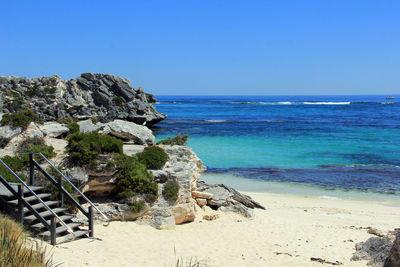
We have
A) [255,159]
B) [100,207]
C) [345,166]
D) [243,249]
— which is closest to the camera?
[243,249]

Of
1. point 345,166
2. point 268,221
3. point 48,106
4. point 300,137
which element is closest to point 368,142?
point 300,137

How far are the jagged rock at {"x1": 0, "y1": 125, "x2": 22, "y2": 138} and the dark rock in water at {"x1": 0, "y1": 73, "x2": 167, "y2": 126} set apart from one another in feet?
94.1

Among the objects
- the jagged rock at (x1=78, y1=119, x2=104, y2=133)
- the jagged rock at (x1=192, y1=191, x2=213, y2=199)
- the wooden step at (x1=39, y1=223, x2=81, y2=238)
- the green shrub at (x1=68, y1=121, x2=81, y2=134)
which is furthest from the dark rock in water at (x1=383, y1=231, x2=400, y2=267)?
the jagged rock at (x1=78, y1=119, x2=104, y2=133)

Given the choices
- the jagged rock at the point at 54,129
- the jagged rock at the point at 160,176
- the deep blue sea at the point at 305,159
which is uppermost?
the jagged rock at the point at 54,129

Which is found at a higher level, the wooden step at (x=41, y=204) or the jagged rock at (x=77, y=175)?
the jagged rock at (x=77, y=175)

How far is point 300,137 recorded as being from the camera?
48.2m

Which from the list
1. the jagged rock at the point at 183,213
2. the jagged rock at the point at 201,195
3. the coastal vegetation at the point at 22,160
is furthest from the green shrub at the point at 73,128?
the jagged rock at the point at 183,213

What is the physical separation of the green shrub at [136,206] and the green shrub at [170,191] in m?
1.06

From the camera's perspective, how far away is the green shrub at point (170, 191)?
47.3 feet

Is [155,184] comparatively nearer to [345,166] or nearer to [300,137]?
[345,166]

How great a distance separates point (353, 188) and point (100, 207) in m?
16.4

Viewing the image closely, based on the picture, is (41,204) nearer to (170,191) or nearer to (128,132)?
(170,191)

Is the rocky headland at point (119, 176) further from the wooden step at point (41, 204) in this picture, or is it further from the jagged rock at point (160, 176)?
the wooden step at point (41, 204)

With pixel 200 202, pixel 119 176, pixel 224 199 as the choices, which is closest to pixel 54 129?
pixel 119 176
